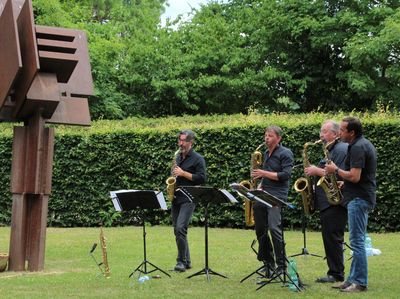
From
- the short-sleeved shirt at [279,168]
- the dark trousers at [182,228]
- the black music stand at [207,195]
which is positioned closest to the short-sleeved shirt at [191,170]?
the dark trousers at [182,228]

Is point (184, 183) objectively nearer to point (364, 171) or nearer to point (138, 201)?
point (138, 201)

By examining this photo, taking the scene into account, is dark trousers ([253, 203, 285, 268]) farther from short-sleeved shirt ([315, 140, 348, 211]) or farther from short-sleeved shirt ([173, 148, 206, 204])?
short-sleeved shirt ([173, 148, 206, 204])

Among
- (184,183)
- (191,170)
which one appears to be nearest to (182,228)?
(184,183)

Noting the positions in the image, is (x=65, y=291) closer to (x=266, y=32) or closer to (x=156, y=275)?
(x=156, y=275)

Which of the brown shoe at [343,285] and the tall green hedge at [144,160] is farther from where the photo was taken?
the tall green hedge at [144,160]

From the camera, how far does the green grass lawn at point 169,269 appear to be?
27.7 ft

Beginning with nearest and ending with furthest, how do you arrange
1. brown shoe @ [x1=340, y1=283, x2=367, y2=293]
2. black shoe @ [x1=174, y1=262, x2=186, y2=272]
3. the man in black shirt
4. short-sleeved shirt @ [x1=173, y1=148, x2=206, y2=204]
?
brown shoe @ [x1=340, y1=283, x2=367, y2=293]
black shoe @ [x1=174, y1=262, x2=186, y2=272]
the man in black shirt
short-sleeved shirt @ [x1=173, y1=148, x2=206, y2=204]

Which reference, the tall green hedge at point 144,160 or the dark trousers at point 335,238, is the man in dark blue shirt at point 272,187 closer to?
the dark trousers at point 335,238

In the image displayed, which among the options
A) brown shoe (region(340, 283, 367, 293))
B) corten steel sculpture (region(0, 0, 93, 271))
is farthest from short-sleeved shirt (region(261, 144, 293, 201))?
corten steel sculpture (region(0, 0, 93, 271))

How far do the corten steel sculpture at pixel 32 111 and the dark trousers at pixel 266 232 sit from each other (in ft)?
11.0

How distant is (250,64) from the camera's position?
28109 mm

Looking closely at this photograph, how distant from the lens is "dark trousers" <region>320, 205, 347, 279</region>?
29.7 ft

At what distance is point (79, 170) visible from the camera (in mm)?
18156

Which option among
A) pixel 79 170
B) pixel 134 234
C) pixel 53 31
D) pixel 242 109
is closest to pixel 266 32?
pixel 242 109
